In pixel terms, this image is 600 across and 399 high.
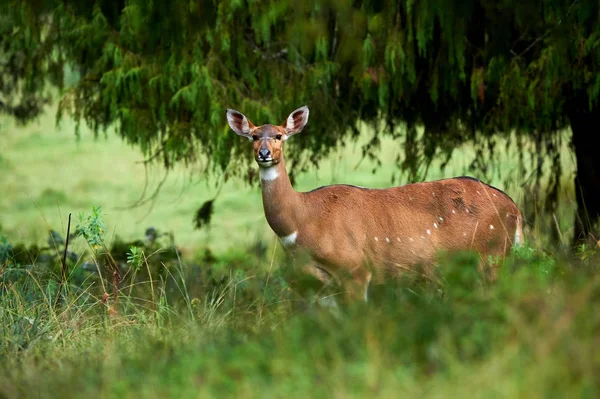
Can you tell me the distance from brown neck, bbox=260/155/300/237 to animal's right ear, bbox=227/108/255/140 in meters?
0.32

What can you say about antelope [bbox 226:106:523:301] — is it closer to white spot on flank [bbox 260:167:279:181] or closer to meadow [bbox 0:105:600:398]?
white spot on flank [bbox 260:167:279:181]

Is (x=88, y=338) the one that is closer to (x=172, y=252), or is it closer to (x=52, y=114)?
(x=172, y=252)

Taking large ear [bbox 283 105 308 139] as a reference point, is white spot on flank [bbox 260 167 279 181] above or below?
below

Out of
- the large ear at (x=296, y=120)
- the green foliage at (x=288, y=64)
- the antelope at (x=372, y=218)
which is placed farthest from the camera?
the green foliage at (x=288, y=64)

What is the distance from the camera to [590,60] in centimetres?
855

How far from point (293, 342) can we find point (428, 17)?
427cm

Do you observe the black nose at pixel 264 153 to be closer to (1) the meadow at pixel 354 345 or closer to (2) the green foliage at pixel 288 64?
(2) the green foliage at pixel 288 64

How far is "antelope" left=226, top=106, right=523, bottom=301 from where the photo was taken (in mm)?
7727

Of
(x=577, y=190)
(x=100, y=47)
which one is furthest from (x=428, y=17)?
(x=577, y=190)

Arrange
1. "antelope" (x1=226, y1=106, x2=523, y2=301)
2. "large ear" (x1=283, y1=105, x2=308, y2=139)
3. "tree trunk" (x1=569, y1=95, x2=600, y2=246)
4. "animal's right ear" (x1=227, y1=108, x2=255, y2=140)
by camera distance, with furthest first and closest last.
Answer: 1. "tree trunk" (x1=569, y1=95, x2=600, y2=246)
2. "large ear" (x1=283, y1=105, x2=308, y2=139)
3. "animal's right ear" (x1=227, y1=108, x2=255, y2=140)
4. "antelope" (x1=226, y1=106, x2=523, y2=301)

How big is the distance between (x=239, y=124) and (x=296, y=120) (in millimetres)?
451

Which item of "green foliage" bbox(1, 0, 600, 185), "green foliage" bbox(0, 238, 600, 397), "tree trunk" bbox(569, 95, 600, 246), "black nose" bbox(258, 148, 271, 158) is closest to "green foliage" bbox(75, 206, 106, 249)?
"black nose" bbox(258, 148, 271, 158)

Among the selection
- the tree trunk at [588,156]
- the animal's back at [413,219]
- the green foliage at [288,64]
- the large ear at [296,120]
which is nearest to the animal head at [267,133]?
the large ear at [296,120]

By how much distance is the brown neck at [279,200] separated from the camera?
25.6 ft
